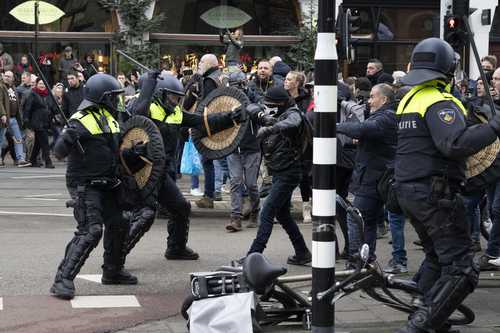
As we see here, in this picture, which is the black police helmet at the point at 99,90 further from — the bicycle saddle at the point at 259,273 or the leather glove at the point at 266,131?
the bicycle saddle at the point at 259,273

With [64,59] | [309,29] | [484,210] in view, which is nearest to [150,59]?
[64,59]

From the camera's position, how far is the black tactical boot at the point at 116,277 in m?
9.03

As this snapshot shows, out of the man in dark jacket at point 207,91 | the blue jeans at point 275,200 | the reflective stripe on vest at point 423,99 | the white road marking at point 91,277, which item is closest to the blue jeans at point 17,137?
the man in dark jacket at point 207,91

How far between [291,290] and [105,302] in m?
1.87

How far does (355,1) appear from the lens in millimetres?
26500

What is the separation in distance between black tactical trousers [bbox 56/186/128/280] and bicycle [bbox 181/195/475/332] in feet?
5.96

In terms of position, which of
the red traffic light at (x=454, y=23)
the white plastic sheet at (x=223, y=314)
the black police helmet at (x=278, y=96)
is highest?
the red traffic light at (x=454, y=23)

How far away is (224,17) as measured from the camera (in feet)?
87.4

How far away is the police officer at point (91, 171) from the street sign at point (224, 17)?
1794cm

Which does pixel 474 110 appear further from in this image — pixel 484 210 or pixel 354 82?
pixel 354 82

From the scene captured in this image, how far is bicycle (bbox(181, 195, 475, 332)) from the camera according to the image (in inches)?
260

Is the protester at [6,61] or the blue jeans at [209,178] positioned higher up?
the protester at [6,61]

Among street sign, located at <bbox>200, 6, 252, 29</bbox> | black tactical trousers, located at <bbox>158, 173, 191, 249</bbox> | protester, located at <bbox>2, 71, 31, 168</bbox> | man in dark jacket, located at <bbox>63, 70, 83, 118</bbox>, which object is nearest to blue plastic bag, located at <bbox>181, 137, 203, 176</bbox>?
man in dark jacket, located at <bbox>63, 70, 83, 118</bbox>

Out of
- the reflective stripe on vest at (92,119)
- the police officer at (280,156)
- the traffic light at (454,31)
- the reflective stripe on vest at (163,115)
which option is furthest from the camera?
the traffic light at (454,31)
